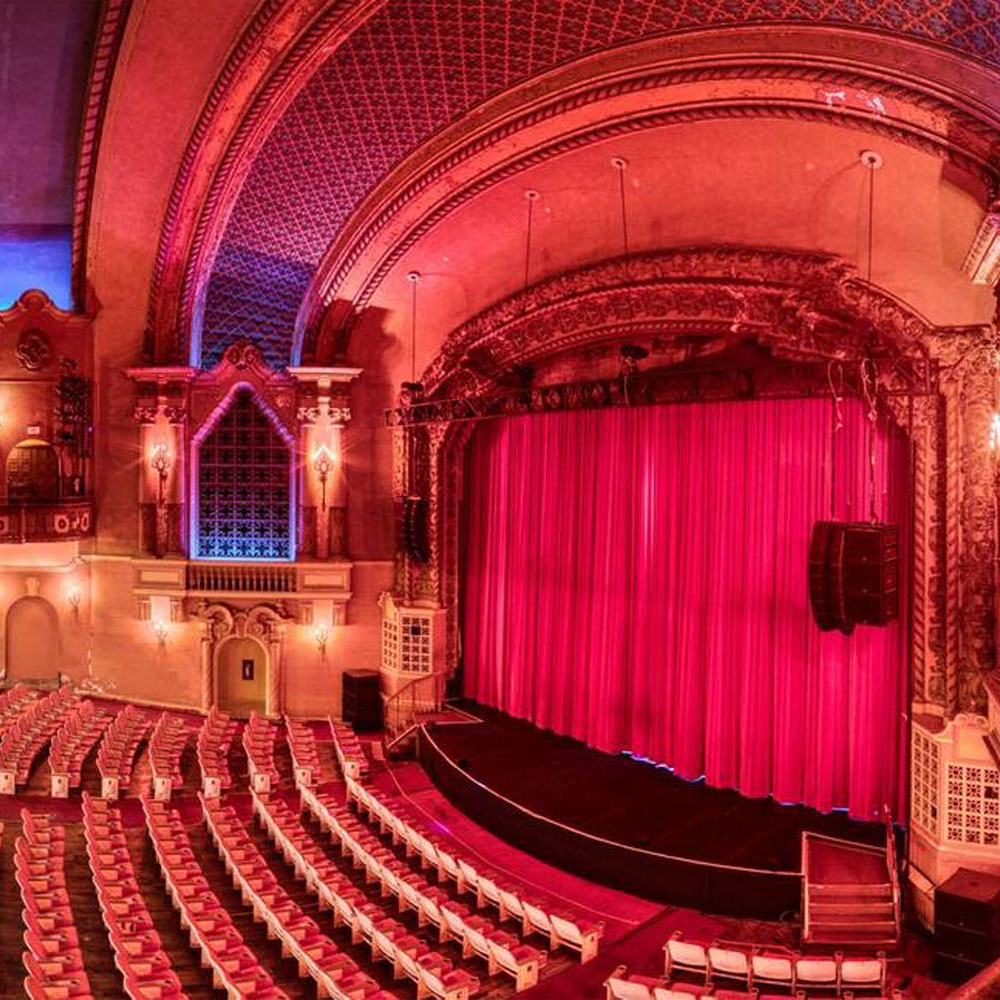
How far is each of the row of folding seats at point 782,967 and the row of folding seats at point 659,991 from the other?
0.68ft

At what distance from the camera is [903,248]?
10711 millimetres

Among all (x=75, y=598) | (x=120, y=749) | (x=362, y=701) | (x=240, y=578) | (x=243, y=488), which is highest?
(x=243, y=488)

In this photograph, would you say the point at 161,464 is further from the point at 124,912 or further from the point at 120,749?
the point at 124,912

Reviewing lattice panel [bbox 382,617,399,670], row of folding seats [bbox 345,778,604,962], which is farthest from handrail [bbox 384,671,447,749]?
row of folding seats [bbox 345,778,604,962]

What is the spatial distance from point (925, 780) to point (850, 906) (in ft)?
5.02

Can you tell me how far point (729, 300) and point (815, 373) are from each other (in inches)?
52.4

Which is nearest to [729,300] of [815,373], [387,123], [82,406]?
[815,373]

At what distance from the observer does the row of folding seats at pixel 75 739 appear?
44.1ft

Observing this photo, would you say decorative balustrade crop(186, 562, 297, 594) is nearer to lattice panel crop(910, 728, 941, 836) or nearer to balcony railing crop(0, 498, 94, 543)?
balcony railing crop(0, 498, 94, 543)

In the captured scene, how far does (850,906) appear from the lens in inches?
381

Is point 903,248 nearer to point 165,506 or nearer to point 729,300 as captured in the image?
point 729,300

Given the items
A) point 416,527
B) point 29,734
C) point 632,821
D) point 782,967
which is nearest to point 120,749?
point 29,734

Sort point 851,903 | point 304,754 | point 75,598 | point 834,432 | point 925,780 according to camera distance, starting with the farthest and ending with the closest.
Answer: point 75,598, point 304,754, point 834,432, point 925,780, point 851,903

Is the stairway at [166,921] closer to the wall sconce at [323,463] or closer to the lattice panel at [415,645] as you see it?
the lattice panel at [415,645]
